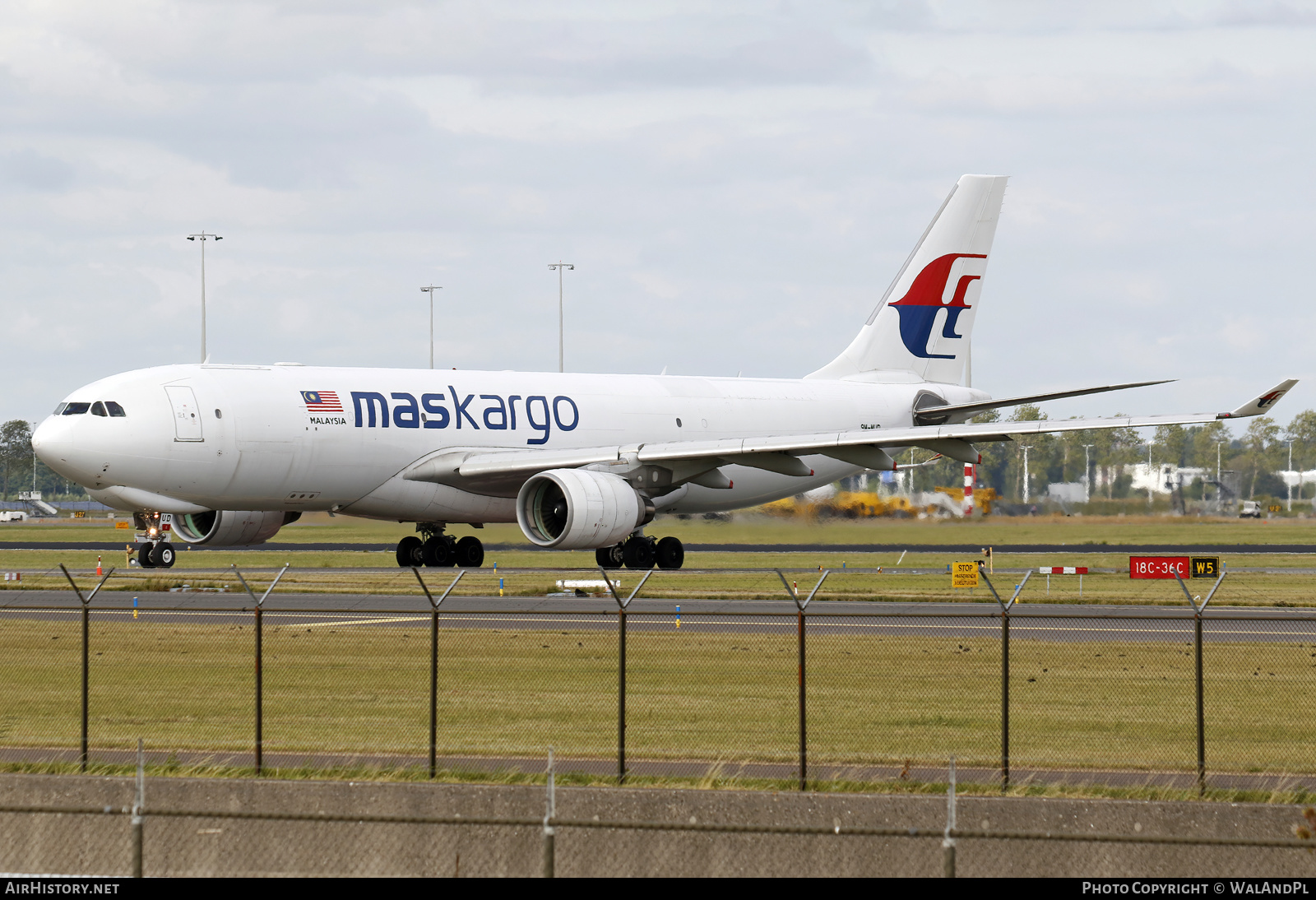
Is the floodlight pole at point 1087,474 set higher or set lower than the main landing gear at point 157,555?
higher

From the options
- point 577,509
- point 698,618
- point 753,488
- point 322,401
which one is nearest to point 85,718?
point 698,618

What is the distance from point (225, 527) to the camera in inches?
1633

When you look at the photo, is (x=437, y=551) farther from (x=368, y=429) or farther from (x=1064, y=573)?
(x=1064, y=573)

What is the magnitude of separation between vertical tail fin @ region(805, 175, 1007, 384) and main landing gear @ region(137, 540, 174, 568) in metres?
19.3

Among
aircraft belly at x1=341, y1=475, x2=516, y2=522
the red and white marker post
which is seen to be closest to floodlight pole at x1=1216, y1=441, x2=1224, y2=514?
the red and white marker post

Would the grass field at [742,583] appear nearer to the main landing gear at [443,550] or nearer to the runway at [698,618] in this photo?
the main landing gear at [443,550]

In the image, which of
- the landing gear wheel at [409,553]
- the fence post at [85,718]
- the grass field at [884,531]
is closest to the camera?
the fence post at [85,718]

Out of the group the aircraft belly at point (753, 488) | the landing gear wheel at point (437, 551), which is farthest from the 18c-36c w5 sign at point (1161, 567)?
the landing gear wheel at point (437, 551)

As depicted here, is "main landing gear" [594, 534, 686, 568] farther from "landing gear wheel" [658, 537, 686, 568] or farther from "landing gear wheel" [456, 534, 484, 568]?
"landing gear wheel" [456, 534, 484, 568]

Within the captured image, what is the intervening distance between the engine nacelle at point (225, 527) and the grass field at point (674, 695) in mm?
11531

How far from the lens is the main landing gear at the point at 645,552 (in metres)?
40.9

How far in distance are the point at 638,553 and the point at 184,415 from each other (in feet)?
37.2

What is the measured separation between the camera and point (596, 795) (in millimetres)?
15156

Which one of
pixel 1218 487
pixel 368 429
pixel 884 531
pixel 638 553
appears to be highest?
pixel 368 429
